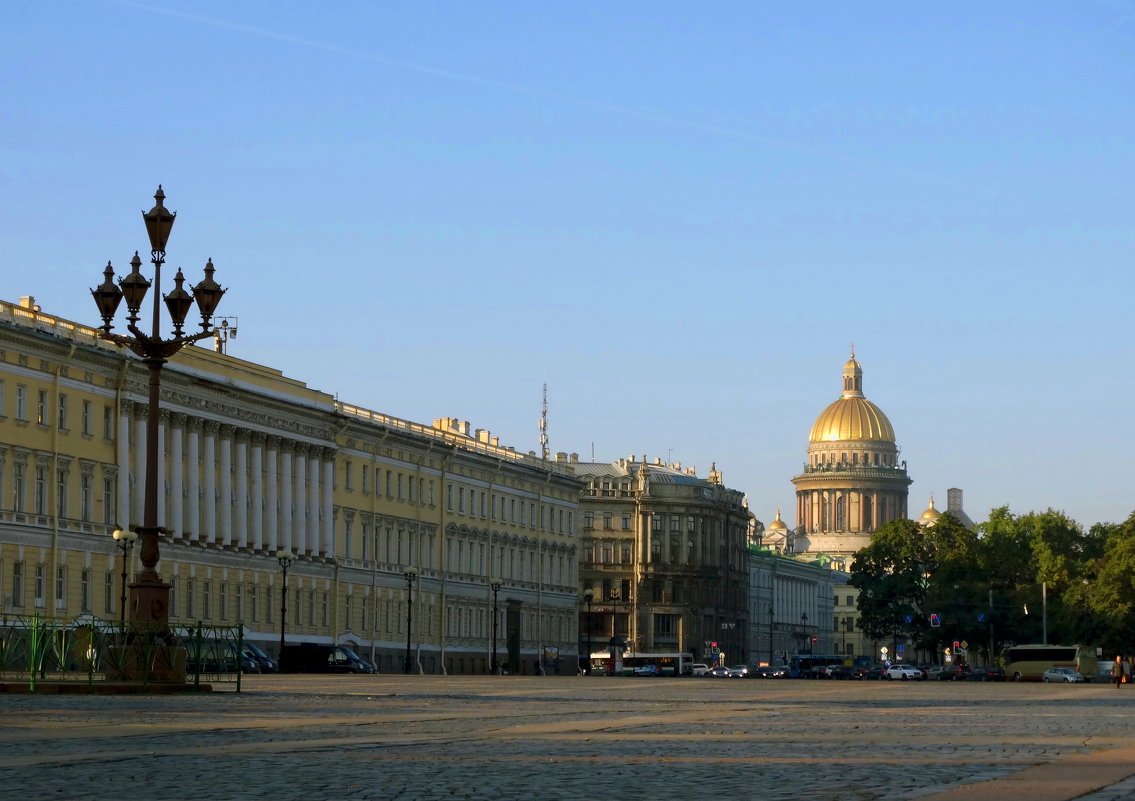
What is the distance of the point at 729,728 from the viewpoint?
26.3 metres

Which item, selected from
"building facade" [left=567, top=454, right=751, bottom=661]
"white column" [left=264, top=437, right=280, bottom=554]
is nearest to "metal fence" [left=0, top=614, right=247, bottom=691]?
"white column" [left=264, top=437, right=280, bottom=554]

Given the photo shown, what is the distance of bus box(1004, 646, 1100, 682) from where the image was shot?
12181cm

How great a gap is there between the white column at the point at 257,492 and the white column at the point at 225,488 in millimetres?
2398

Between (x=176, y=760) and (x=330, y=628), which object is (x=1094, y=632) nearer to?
(x=330, y=628)

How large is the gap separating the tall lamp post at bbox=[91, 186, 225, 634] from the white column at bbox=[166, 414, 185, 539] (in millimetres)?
52012

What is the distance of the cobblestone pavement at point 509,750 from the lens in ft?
50.4

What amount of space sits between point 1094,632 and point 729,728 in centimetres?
11565

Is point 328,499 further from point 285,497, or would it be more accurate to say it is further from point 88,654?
point 88,654

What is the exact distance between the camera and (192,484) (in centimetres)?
9269

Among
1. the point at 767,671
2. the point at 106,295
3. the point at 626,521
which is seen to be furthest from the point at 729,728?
the point at 626,521

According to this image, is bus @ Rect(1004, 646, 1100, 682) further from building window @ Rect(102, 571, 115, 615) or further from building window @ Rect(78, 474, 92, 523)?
building window @ Rect(78, 474, 92, 523)

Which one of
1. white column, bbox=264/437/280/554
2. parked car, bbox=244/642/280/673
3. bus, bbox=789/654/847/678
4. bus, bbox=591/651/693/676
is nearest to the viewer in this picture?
parked car, bbox=244/642/280/673

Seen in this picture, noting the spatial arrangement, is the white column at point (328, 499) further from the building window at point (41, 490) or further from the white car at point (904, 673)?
the white car at point (904, 673)

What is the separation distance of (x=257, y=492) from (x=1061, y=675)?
151ft
